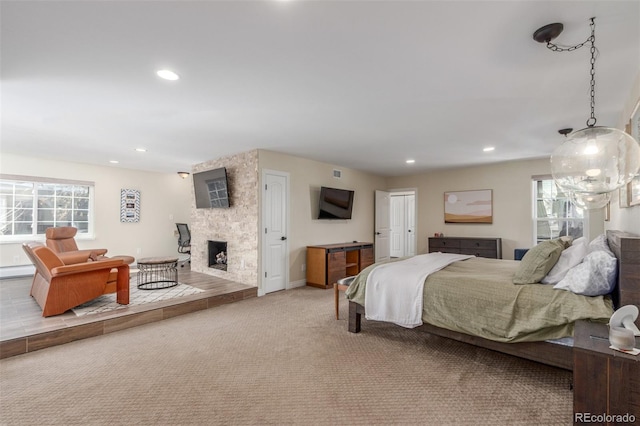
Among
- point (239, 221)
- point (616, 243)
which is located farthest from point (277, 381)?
point (239, 221)

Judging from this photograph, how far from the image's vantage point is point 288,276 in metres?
5.45

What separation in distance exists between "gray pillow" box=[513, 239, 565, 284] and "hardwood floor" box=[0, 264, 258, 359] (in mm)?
3729

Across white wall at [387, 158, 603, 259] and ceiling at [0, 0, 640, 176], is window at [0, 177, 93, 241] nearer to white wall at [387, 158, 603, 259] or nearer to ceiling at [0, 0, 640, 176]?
ceiling at [0, 0, 640, 176]

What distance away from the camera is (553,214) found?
5824 mm

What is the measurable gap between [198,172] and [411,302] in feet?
16.5

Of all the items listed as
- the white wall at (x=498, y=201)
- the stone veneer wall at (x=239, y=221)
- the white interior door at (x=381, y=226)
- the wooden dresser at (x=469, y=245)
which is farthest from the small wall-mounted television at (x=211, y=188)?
the white wall at (x=498, y=201)

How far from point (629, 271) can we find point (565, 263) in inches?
24.1

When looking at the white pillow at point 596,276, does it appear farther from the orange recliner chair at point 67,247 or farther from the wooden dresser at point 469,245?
the orange recliner chair at point 67,247

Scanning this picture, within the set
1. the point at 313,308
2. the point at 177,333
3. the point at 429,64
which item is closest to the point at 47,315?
the point at 177,333

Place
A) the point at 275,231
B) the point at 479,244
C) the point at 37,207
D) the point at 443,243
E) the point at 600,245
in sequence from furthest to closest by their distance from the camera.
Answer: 1. the point at 443,243
2. the point at 479,244
3. the point at 37,207
4. the point at 275,231
5. the point at 600,245

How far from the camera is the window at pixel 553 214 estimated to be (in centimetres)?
565

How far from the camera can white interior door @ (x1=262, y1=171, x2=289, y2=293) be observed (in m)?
5.11

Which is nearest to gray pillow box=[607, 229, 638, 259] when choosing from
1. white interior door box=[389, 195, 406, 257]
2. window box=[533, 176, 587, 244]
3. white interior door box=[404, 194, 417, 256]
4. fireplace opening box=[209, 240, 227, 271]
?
window box=[533, 176, 587, 244]

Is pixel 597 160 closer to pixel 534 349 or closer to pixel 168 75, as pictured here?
pixel 534 349
